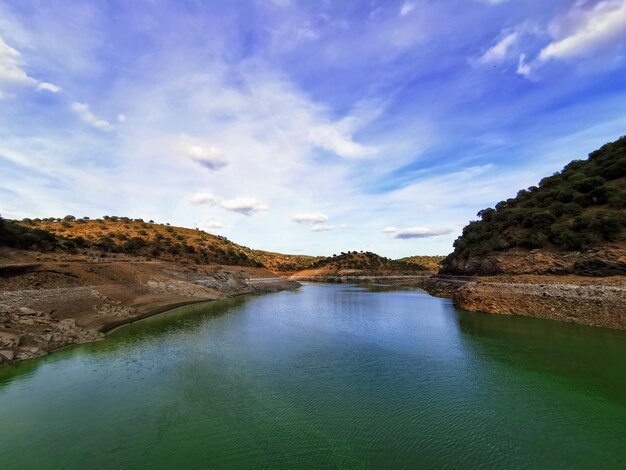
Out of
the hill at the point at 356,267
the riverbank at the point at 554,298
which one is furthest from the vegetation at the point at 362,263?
the riverbank at the point at 554,298

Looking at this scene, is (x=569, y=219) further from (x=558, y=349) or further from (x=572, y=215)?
(x=558, y=349)

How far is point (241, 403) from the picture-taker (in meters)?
11.2

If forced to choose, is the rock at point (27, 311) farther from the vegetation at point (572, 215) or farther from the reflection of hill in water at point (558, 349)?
the vegetation at point (572, 215)

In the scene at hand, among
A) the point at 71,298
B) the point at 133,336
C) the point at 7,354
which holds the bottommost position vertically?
the point at 133,336

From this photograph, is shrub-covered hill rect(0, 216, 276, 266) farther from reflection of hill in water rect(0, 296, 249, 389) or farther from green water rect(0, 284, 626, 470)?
green water rect(0, 284, 626, 470)

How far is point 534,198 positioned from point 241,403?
1939 inches

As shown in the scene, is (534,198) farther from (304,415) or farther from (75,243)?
(75,243)

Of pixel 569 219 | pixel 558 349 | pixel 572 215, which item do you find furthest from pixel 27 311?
pixel 572 215

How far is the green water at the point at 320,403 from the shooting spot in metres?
8.23

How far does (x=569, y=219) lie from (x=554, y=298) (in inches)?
475

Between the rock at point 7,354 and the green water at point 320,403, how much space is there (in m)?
0.71

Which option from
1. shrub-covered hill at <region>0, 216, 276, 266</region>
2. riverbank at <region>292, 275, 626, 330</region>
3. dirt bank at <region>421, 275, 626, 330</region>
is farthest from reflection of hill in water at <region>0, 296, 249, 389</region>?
riverbank at <region>292, 275, 626, 330</region>

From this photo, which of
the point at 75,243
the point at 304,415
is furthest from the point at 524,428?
the point at 75,243

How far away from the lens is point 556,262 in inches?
1217
